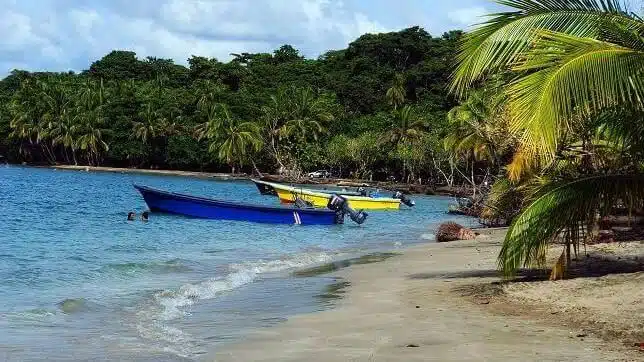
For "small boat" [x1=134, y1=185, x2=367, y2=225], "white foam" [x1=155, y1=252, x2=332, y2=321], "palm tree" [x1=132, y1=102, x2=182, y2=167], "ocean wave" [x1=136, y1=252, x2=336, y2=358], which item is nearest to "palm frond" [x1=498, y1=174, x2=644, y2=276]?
"ocean wave" [x1=136, y1=252, x2=336, y2=358]

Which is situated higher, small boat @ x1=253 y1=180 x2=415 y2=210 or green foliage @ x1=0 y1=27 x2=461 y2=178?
green foliage @ x1=0 y1=27 x2=461 y2=178

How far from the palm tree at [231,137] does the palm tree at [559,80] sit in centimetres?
7173

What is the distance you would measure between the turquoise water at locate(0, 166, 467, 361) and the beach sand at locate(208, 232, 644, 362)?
2.78ft

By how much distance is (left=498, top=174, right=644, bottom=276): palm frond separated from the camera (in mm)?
9531

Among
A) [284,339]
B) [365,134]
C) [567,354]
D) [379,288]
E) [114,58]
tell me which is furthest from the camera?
[114,58]

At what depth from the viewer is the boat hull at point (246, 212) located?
31.6 meters

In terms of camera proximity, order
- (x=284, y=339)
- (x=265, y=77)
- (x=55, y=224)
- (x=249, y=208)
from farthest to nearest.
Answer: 1. (x=265, y=77)
2. (x=249, y=208)
3. (x=55, y=224)
4. (x=284, y=339)

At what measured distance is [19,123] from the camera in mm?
96312

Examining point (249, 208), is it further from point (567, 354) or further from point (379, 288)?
point (567, 354)

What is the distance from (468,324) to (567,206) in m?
2.13

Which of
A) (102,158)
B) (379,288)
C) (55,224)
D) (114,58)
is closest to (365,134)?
(102,158)

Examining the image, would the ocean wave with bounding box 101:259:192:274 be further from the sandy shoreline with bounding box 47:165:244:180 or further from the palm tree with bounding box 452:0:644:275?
the sandy shoreline with bounding box 47:165:244:180

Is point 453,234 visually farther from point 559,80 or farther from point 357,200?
point 357,200

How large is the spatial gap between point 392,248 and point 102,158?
3327 inches
